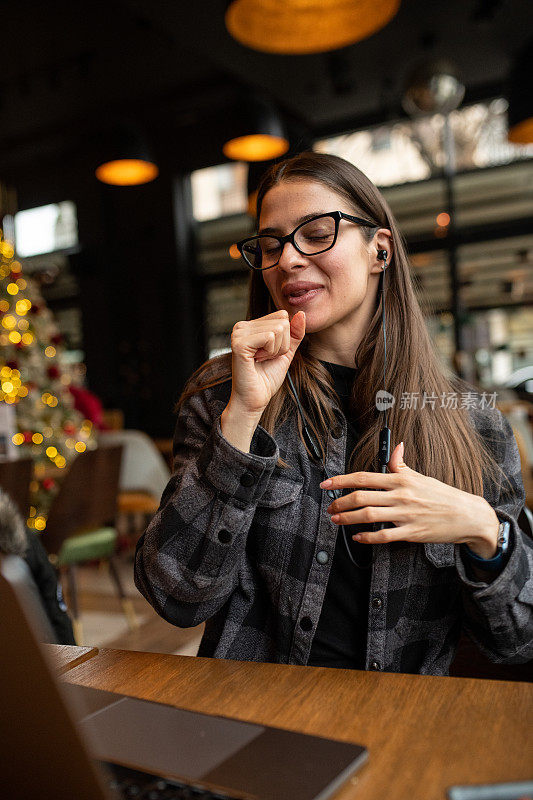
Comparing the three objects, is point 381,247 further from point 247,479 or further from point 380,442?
point 247,479

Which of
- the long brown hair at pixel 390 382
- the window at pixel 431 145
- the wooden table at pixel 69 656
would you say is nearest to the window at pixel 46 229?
the window at pixel 431 145

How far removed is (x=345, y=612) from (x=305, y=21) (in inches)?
114

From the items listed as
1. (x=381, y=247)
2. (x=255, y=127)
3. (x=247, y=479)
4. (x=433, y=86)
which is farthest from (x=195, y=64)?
(x=247, y=479)

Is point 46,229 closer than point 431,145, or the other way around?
point 431,145

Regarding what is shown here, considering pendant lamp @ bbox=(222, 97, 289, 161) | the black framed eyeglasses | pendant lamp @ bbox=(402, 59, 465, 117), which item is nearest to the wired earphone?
the black framed eyeglasses

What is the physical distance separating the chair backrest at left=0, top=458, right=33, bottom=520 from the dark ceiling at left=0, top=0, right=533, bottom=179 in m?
3.37

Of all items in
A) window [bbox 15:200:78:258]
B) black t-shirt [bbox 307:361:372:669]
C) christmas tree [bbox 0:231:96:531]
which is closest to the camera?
black t-shirt [bbox 307:361:372:669]

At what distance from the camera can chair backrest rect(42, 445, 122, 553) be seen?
10.9 feet

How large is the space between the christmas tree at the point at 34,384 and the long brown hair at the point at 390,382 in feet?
12.7

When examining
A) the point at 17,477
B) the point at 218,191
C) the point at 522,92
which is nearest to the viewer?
the point at 17,477

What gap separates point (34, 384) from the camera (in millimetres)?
5055

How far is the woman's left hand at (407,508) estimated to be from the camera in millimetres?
879

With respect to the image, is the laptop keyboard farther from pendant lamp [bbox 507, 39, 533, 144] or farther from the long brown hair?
pendant lamp [bbox 507, 39, 533, 144]

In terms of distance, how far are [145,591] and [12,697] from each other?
0.63 meters
